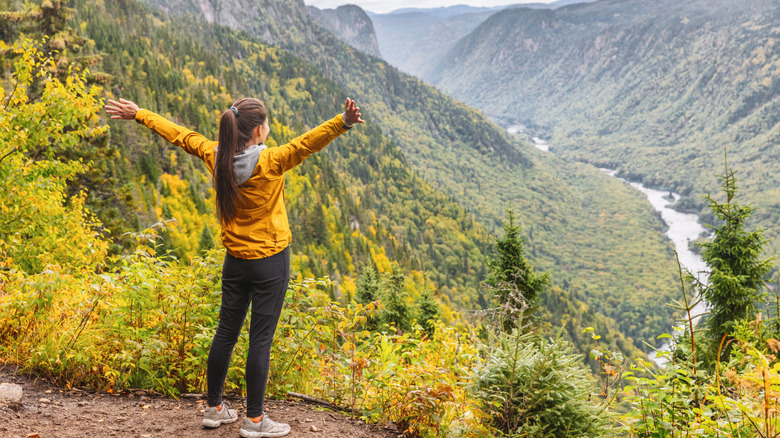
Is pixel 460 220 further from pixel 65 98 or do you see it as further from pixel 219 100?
pixel 65 98

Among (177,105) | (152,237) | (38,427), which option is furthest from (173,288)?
(177,105)

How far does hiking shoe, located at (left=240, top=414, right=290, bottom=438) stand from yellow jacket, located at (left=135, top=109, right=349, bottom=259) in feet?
4.65

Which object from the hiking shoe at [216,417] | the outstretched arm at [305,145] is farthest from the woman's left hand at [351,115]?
the hiking shoe at [216,417]

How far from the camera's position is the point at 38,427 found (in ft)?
12.8

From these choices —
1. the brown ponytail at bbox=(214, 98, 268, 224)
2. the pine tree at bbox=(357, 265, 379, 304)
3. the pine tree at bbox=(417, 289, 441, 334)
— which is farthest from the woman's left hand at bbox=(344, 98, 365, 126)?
the pine tree at bbox=(357, 265, 379, 304)

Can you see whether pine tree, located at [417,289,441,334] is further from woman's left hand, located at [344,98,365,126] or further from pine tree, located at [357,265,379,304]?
woman's left hand, located at [344,98,365,126]

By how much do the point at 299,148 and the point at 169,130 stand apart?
1291 mm

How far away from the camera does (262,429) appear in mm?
3934

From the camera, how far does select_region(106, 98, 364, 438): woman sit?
11.8ft

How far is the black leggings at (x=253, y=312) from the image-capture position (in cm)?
376

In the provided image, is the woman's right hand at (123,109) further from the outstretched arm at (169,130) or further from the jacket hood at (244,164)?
the jacket hood at (244,164)

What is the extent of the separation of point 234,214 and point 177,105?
234ft

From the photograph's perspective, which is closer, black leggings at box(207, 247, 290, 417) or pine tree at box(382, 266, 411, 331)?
black leggings at box(207, 247, 290, 417)

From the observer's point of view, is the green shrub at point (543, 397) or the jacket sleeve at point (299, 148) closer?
the jacket sleeve at point (299, 148)
